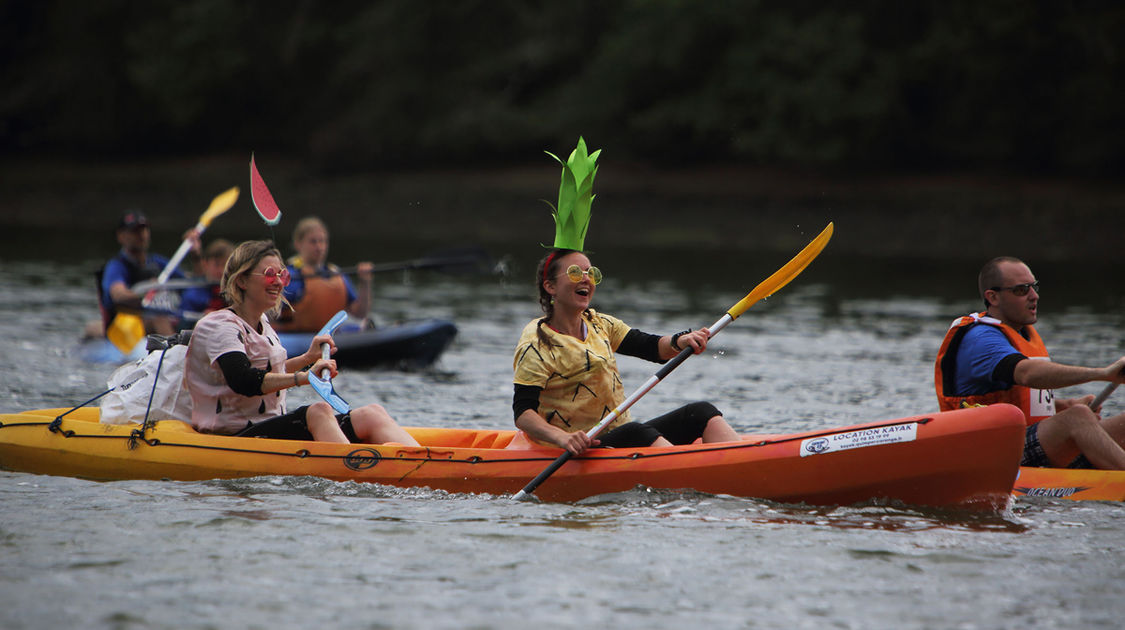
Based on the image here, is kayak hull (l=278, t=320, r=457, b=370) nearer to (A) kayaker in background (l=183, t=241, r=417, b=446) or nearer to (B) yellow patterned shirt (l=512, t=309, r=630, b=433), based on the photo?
(A) kayaker in background (l=183, t=241, r=417, b=446)

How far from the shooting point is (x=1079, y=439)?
5609mm

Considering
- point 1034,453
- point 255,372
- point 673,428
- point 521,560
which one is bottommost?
point 521,560

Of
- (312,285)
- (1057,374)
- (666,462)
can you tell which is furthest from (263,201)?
(312,285)

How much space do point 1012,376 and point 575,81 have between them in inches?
1061

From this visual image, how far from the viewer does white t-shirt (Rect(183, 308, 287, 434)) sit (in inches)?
217

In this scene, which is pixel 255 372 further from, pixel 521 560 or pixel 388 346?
pixel 388 346

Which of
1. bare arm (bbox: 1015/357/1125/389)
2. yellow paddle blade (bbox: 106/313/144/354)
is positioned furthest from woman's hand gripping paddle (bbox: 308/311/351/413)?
yellow paddle blade (bbox: 106/313/144/354)

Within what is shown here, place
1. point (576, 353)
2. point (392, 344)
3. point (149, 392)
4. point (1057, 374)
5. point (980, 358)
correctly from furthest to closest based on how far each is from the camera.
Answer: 1. point (392, 344)
2. point (149, 392)
3. point (980, 358)
4. point (576, 353)
5. point (1057, 374)

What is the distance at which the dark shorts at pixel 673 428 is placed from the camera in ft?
18.2

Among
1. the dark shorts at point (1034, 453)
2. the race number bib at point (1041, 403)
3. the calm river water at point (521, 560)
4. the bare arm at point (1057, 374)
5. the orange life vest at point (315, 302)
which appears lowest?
the calm river water at point (521, 560)

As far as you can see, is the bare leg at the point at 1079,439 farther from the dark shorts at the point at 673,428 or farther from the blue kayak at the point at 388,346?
the blue kayak at the point at 388,346

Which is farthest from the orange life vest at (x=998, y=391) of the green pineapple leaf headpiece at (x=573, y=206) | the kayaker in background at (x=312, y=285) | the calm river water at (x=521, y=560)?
the kayaker in background at (x=312, y=285)

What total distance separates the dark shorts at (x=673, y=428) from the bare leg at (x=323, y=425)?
1214 mm

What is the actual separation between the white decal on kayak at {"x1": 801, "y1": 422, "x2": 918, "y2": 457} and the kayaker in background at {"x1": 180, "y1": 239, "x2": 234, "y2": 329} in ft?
17.6
